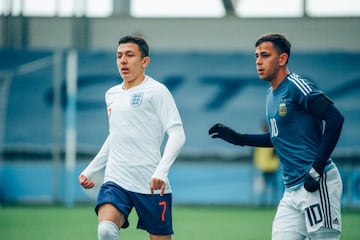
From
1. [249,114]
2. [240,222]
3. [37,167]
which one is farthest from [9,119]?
[240,222]

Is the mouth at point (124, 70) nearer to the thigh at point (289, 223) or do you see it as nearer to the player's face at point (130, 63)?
the player's face at point (130, 63)

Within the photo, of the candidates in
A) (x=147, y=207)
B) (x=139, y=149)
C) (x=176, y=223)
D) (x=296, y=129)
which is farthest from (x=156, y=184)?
(x=176, y=223)

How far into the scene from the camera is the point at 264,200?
78.8ft

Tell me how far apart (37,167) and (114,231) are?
701 inches

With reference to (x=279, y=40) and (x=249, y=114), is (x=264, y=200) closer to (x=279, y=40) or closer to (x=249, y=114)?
(x=249, y=114)

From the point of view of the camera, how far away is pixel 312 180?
6566 mm

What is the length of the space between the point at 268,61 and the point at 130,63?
1.28 meters

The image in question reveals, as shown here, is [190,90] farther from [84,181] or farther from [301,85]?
[301,85]

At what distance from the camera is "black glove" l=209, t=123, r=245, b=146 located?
24.8ft

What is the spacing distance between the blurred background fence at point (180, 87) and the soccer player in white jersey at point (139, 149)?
1629cm

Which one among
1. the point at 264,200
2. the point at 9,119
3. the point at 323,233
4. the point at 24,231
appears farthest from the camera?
the point at 9,119

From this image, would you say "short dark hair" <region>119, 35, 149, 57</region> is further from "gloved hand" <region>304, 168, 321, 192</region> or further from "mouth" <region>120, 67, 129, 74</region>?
"gloved hand" <region>304, 168, 321, 192</region>

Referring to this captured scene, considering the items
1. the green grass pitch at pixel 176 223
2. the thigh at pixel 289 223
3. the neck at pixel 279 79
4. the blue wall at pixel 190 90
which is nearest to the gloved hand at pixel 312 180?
the thigh at pixel 289 223

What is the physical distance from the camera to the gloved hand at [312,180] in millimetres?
6559
